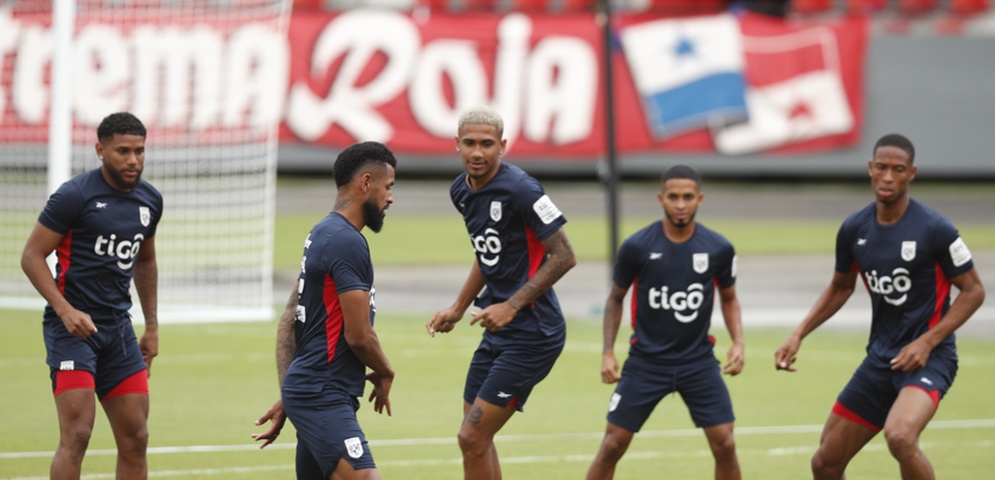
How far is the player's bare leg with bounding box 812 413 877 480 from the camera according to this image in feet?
28.0

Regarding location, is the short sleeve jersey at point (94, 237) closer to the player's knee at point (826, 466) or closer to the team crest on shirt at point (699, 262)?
the team crest on shirt at point (699, 262)

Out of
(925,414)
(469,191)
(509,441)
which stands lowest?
(509,441)

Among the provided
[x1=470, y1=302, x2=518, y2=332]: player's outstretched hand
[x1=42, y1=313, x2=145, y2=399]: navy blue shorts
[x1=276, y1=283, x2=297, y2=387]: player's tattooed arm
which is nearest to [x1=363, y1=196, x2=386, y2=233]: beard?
[x1=276, y1=283, x2=297, y2=387]: player's tattooed arm

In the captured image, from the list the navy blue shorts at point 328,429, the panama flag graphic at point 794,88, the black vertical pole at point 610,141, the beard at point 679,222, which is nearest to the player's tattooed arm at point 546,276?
Answer: the beard at point 679,222

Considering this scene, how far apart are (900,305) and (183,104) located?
1386cm

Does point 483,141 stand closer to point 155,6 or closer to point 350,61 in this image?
point 155,6

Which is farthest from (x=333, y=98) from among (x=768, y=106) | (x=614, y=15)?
(x=768, y=106)

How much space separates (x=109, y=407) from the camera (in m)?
8.67

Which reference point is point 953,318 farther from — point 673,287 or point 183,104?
point 183,104

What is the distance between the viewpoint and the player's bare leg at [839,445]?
336 inches

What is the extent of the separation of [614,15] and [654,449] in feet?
87.5

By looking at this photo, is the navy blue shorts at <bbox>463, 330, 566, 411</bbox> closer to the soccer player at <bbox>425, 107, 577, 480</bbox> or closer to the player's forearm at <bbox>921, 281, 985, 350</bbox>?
the soccer player at <bbox>425, 107, 577, 480</bbox>

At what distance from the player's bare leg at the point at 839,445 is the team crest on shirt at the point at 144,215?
4274mm

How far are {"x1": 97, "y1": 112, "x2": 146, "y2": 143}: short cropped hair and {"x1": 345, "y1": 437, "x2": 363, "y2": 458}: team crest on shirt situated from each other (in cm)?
269
